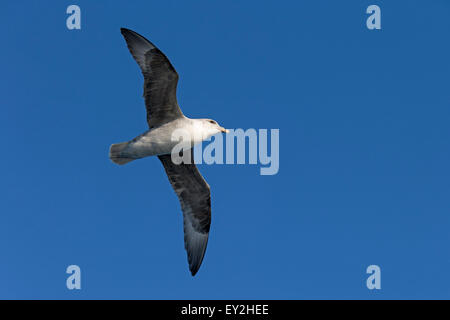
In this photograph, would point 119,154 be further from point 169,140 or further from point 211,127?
point 211,127

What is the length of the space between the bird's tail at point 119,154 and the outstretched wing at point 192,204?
45.2 inches

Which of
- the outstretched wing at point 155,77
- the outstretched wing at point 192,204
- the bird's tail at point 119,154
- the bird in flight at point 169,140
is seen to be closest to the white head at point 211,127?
the bird in flight at point 169,140

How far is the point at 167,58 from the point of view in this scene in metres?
11.8

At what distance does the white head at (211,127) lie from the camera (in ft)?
41.3

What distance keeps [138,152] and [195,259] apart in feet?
10.2

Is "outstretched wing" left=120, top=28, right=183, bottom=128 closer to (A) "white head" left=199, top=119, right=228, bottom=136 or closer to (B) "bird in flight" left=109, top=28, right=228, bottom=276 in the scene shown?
Answer: (B) "bird in flight" left=109, top=28, right=228, bottom=276

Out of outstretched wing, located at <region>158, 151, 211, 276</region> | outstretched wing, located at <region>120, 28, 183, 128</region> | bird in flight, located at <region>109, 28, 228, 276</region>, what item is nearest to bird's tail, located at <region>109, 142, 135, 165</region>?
bird in flight, located at <region>109, 28, 228, 276</region>

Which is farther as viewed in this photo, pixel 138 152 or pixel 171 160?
pixel 171 160

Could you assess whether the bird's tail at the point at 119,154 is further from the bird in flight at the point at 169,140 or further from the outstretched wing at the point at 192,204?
the outstretched wing at the point at 192,204

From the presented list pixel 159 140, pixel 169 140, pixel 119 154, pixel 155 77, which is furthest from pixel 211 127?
pixel 119 154

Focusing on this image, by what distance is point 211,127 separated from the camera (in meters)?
12.7

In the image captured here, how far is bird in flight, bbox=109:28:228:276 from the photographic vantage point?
467 inches
